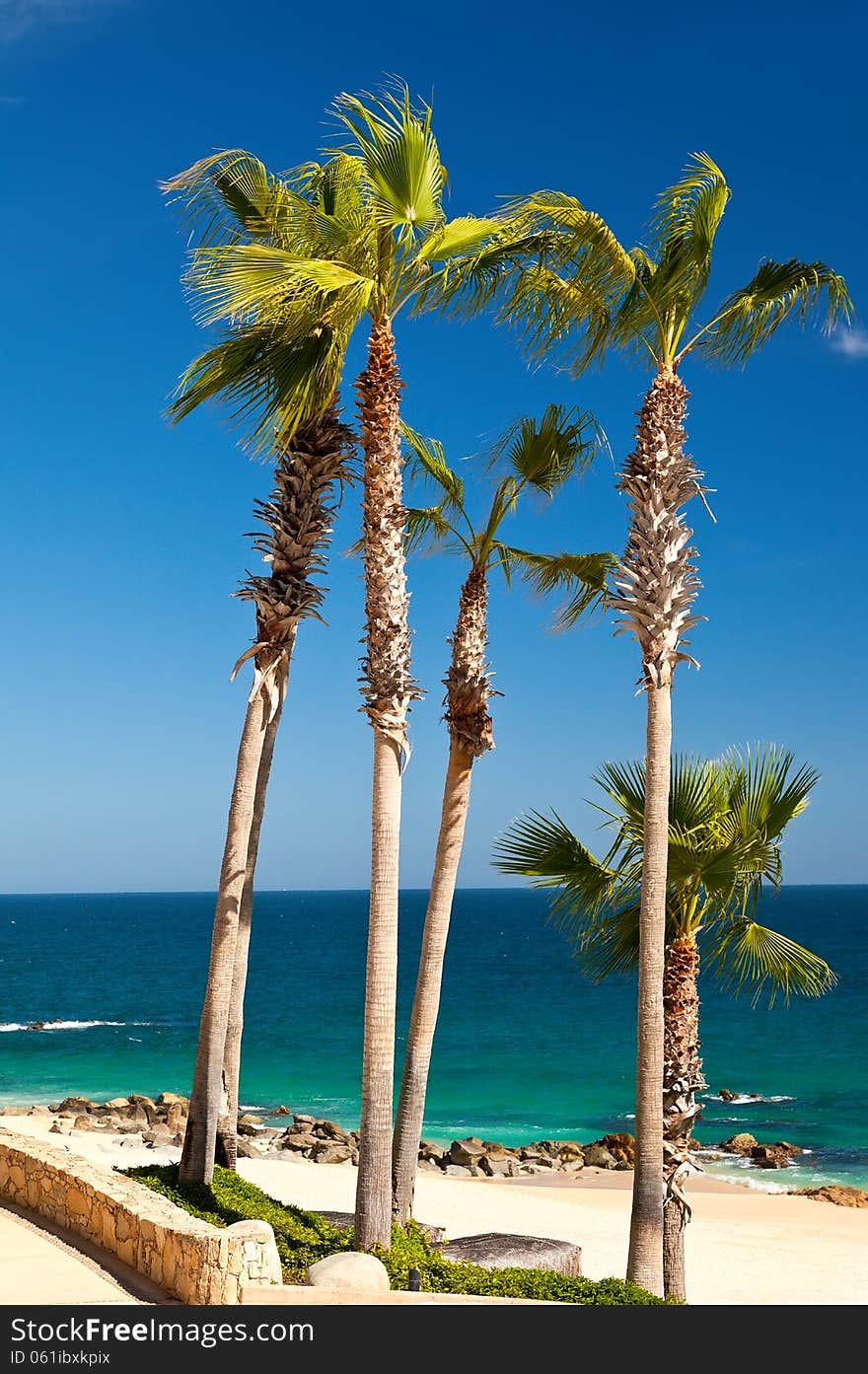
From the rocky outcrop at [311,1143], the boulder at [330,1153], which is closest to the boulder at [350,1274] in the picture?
the rocky outcrop at [311,1143]

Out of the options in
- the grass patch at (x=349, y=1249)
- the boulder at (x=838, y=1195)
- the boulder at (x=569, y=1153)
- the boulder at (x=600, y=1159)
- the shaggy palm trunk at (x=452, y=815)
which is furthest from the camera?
the boulder at (x=569, y=1153)

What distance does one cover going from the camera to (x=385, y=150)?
1112 centimetres

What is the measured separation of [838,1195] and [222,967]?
57.2ft

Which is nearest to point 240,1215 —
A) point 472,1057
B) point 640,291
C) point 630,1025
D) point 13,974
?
point 640,291

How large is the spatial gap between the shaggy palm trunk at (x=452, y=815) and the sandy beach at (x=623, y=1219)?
5.63 m

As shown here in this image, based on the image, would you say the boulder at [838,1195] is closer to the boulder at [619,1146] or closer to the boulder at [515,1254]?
the boulder at [619,1146]

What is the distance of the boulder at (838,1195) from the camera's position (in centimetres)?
2447

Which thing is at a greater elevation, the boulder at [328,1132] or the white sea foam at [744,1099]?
the boulder at [328,1132]

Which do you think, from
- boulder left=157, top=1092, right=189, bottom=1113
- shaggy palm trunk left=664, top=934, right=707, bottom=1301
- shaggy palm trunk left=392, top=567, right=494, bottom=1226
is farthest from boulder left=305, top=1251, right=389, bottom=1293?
boulder left=157, top=1092, right=189, bottom=1113

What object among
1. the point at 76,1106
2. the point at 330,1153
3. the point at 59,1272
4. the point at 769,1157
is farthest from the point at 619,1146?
the point at 59,1272

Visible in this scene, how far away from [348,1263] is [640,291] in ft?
30.2

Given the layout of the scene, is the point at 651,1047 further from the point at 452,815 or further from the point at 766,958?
the point at 452,815

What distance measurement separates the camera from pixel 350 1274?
8.77 meters

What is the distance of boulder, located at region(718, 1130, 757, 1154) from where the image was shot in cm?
3073
